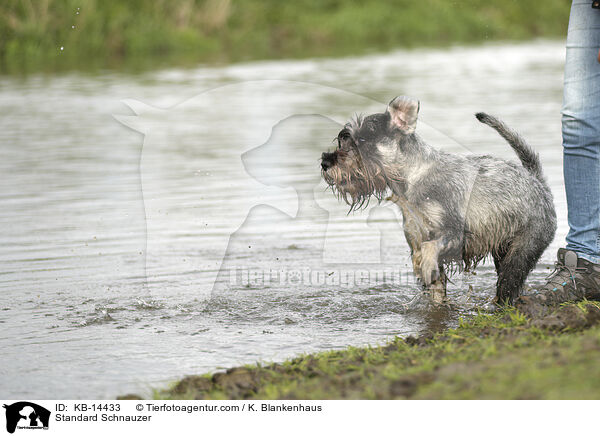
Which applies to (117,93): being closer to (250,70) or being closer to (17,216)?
(250,70)

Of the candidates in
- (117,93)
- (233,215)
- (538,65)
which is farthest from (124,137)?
(538,65)

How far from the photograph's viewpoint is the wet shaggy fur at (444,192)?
5504mm

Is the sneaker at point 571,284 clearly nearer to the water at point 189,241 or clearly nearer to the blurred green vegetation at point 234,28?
the water at point 189,241

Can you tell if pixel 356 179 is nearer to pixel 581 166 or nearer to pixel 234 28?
pixel 581 166

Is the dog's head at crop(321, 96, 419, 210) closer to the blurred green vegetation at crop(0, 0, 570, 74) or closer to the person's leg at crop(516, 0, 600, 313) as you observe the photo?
the person's leg at crop(516, 0, 600, 313)

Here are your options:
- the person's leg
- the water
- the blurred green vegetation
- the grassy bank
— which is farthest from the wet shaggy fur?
the blurred green vegetation

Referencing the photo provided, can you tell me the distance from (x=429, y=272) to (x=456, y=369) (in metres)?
1.65

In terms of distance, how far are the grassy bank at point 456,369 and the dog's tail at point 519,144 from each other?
1.10 metres

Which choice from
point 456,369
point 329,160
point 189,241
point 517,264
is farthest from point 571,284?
point 189,241

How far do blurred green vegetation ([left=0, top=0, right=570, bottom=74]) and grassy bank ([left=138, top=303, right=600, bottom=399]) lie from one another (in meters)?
19.5

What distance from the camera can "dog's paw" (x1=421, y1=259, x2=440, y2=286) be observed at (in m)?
5.48

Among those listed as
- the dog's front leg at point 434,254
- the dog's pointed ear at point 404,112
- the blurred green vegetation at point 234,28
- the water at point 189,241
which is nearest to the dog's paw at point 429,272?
the dog's front leg at point 434,254
